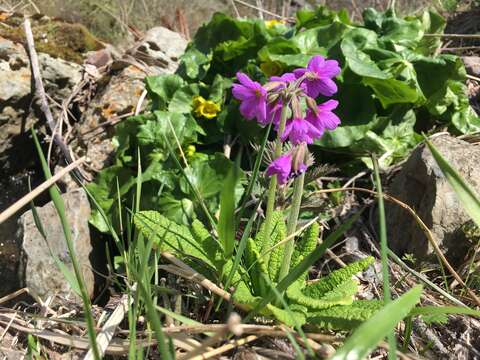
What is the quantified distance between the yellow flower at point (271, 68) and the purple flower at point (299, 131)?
1424mm

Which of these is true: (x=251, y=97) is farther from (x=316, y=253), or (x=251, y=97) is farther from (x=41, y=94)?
(x=41, y=94)

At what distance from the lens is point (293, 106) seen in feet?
4.52

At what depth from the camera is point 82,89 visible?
11.6 ft

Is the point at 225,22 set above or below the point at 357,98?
above

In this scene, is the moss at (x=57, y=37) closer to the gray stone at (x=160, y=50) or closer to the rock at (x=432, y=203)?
the gray stone at (x=160, y=50)

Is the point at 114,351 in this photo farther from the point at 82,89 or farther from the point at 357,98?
the point at 82,89

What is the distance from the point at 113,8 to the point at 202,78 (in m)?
3.07

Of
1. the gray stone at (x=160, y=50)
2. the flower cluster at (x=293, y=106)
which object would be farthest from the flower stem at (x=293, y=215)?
the gray stone at (x=160, y=50)

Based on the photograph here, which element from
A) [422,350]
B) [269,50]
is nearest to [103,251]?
[269,50]

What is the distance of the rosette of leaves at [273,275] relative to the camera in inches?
56.2

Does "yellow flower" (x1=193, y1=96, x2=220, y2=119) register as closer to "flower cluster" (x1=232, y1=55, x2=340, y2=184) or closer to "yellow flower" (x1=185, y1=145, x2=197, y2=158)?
"yellow flower" (x1=185, y1=145, x2=197, y2=158)

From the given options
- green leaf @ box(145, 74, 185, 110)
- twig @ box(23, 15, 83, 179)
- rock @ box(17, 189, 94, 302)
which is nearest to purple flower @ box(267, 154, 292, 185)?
rock @ box(17, 189, 94, 302)

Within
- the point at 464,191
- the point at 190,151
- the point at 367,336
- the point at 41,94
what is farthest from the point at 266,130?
the point at 367,336

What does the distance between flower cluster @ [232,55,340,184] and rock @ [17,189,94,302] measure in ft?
4.33
